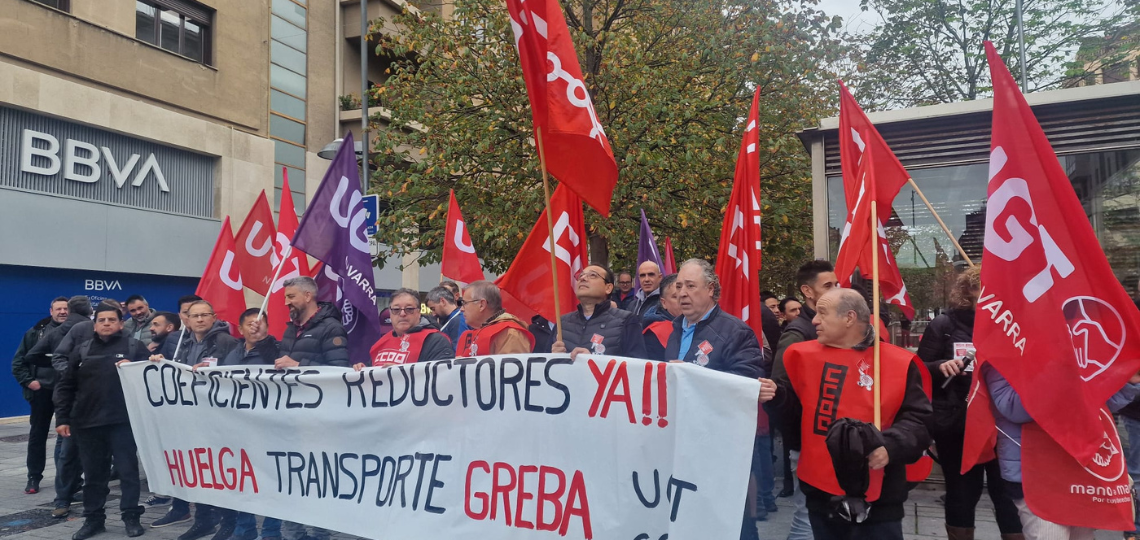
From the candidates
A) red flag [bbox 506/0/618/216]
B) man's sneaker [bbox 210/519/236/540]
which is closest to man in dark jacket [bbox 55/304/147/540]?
man's sneaker [bbox 210/519/236/540]

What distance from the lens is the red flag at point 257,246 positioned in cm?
810

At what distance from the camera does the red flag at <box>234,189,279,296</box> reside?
8102 millimetres

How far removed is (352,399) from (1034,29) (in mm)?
19560

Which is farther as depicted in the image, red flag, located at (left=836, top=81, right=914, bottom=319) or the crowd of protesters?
red flag, located at (left=836, top=81, right=914, bottom=319)

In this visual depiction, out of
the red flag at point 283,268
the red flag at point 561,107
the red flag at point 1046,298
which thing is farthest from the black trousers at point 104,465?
the red flag at point 1046,298

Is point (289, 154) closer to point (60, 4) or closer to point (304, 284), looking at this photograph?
point (60, 4)

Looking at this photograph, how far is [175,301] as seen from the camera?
17.2m

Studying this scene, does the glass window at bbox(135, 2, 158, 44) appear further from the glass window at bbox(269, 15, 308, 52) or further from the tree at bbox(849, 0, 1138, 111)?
the tree at bbox(849, 0, 1138, 111)

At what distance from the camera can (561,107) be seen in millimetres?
4473

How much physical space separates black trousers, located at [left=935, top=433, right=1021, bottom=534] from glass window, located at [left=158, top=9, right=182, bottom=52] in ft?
57.1

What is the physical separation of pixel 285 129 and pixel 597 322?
1716 centimetres

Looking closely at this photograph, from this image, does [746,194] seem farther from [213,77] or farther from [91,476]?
[213,77]

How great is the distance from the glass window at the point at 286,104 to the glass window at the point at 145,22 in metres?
3.48

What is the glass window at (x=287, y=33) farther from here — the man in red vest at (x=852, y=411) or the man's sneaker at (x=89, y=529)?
the man in red vest at (x=852, y=411)
